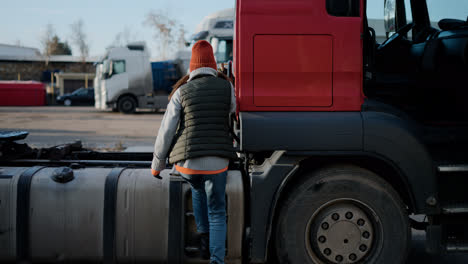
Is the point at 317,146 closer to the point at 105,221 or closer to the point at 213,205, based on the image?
the point at 213,205

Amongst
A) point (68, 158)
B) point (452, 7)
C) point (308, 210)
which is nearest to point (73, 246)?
point (68, 158)

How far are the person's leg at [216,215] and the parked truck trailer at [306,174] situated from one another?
15 cm

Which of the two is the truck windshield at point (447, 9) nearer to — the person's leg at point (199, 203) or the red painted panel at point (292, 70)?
the red painted panel at point (292, 70)

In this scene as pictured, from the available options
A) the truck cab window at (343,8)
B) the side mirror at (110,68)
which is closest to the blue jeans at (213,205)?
the truck cab window at (343,8)

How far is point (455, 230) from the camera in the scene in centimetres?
352

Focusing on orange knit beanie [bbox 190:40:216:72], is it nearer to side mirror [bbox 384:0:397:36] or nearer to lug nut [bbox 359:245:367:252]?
lug nut [bbox 359:245:367:252]

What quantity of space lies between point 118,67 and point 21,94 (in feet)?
53.7

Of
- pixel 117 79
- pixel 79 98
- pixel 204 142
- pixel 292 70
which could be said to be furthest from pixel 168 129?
pixel 79 98

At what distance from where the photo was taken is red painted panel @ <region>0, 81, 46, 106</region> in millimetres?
36812

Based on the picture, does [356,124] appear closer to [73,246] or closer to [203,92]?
[203,92]

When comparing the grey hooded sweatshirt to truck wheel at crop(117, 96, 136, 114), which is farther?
truck wheel at crop(117, 96, 136, 114)

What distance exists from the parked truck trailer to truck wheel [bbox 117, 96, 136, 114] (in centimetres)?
2291

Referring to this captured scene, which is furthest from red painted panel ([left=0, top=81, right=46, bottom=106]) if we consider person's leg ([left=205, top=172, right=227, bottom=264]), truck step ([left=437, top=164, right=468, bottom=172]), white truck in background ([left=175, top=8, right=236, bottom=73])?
truck step ([left=437, top=164, right=468, bottom=172])

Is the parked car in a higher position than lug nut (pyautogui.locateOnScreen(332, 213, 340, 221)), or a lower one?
higher
